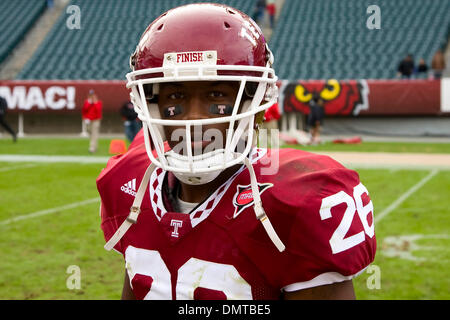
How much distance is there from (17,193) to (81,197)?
85cm

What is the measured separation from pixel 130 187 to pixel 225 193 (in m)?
0.34

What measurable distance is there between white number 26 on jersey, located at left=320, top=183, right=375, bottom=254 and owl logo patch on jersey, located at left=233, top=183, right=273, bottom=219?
6.3 inches

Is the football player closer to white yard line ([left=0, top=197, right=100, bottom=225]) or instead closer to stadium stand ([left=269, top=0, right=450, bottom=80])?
white yard line ([left=0, top=197, right=100, bottom=225])

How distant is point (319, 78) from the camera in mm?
17203

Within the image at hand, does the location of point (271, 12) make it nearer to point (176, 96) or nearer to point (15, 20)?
point (15, 20)

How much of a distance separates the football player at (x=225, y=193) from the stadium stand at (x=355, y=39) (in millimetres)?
15733

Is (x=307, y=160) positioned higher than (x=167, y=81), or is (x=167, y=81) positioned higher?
(x=167, y=81)

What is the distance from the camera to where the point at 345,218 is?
153cm

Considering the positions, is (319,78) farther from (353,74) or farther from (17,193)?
(17,193)

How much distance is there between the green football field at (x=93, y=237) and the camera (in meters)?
4.00

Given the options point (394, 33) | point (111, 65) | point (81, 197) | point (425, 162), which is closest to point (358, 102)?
point (394, 33)

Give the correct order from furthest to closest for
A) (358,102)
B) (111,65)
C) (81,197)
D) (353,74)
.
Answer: (111,65)
(353,74)
(358,102)
(81,197)

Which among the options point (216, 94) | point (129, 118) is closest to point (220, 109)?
point (216, 94)
